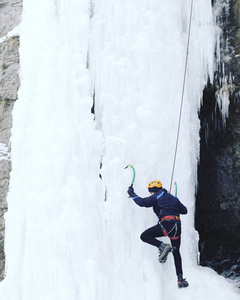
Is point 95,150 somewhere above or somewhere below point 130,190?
above

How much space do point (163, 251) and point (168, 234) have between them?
0.21 metres

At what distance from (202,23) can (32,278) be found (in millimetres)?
4969

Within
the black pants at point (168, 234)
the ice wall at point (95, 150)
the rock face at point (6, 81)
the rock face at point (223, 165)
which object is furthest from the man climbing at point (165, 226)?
the rock face at point (223, 165)

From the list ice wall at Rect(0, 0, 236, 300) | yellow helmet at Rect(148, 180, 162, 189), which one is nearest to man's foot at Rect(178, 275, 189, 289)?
ice wall at Rect(0, 0, 236, 300)

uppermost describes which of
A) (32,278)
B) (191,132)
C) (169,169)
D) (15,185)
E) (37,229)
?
(191,132)

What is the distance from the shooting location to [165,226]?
4.34 meters

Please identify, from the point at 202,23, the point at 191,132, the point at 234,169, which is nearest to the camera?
the point at 191,132

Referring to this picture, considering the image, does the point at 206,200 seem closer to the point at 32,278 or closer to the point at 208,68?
the point at 208,68

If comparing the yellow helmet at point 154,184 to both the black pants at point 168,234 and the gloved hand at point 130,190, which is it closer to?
the gloved hand at point 130,190

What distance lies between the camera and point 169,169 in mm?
5180

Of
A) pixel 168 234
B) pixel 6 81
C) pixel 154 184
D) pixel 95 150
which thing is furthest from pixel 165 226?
pixel 6 81

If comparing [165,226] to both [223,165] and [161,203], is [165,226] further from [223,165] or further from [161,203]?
[223,165]

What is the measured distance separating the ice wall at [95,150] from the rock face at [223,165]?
1.08 metres

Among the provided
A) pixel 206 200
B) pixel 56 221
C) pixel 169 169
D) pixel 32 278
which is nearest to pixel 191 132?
pixel 169 169
